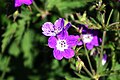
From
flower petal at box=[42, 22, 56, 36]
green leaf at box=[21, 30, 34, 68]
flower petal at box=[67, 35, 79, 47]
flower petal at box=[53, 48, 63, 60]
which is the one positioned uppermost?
flower petal at box=[42, 22, 56, 36]

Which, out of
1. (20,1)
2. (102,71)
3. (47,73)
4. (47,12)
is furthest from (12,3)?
(47,73)

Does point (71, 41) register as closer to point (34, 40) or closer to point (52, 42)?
point (52, 42)

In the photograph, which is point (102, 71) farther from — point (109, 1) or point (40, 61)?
point (40, 61)

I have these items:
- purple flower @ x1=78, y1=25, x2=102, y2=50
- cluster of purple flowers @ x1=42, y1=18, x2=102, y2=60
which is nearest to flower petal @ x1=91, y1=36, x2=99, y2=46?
purple flower @ x1=78, y1=25, x2=102, y2=50

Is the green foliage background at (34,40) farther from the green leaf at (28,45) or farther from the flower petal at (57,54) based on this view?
the flower petal at (57,54)

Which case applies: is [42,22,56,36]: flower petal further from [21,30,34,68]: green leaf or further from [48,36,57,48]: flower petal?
[21,30,34,68]: green leaf

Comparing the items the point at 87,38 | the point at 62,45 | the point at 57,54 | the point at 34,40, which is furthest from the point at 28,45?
the point at 57,54
